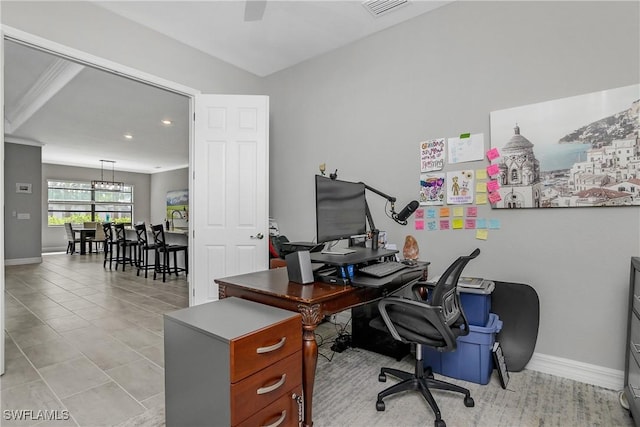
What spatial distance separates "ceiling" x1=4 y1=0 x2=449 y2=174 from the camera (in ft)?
9.21

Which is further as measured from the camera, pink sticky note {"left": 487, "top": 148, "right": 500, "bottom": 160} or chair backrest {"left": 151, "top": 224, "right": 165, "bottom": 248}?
chair backrest {"left": 151, "top": 224, "right": 165, "bottom": 248}

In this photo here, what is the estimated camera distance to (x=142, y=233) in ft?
20.5

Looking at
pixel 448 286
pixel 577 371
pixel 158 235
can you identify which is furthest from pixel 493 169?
pixel 158 235

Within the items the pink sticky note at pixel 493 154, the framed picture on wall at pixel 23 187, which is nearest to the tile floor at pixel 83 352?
the pink sticky note at pixel 493 154

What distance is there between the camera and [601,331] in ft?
6.95

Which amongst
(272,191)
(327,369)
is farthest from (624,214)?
(272,191)

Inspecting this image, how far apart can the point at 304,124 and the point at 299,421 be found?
296 cm

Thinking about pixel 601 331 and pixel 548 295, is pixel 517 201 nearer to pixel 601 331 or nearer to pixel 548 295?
pixel 548 295

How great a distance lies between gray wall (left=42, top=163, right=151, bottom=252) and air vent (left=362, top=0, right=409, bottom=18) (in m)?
10.9

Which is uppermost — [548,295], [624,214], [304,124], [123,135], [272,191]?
[123,135]

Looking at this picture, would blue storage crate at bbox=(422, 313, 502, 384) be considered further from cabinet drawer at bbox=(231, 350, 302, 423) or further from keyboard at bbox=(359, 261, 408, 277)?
cabinet drawer at bbox=(231, 350, 302, 423)

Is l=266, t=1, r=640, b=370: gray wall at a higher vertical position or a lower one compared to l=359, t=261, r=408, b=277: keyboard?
higher

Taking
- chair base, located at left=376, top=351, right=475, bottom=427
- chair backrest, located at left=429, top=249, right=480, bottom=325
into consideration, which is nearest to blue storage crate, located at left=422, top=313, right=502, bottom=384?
chair base, located at left=376, top=351, right=475, bottom=427

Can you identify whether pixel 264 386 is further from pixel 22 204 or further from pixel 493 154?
pixel 22 204
